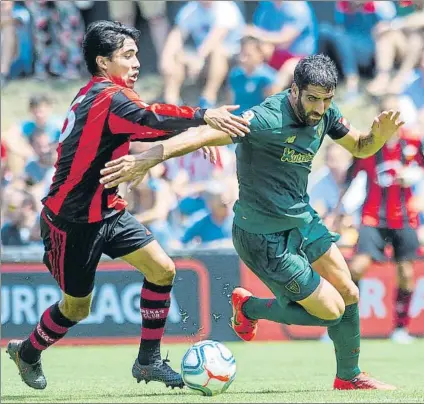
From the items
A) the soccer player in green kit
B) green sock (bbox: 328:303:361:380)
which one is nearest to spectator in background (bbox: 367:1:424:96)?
the soccer player in green kit

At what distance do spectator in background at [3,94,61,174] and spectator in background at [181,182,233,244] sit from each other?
2373 millimetres

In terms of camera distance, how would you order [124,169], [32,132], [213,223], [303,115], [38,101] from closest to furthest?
[124,169] < [303,115] < [213,223] < [38,101] < [32,132]

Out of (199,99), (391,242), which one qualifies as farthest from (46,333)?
(199,99)

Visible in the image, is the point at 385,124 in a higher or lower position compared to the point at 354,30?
higher

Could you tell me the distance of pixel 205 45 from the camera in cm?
1477

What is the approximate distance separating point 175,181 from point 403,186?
111 inches

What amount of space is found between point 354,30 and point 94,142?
7843 millimetres

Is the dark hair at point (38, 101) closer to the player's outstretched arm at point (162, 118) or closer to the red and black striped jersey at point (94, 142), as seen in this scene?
the red and black striped jersey at point (94, 142)

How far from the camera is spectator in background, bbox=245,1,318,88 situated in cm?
1448

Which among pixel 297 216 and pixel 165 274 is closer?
pixel 297 216

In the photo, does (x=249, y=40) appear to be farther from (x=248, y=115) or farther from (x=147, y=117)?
(x=147, y=117)

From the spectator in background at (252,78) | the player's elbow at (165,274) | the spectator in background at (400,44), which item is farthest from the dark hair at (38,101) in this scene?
the player's elbow at (165,274)

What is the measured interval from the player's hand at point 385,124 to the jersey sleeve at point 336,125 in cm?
21

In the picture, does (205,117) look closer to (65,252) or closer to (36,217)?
(65,252)
